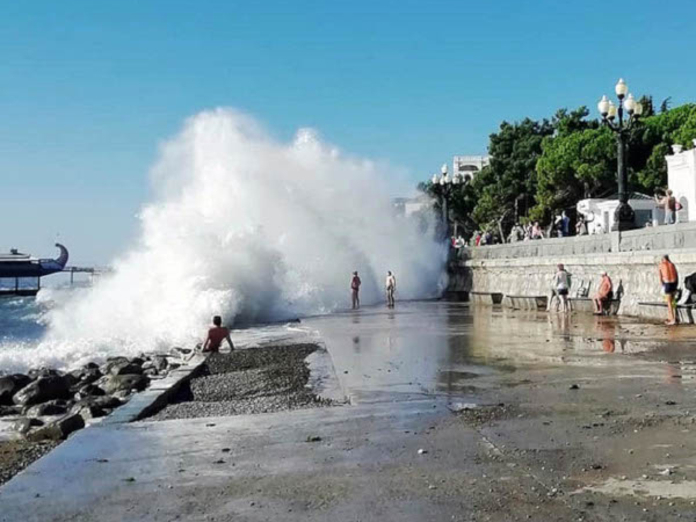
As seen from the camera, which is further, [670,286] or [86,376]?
[670,286]

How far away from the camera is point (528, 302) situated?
25219mm

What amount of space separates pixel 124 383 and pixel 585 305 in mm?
13841

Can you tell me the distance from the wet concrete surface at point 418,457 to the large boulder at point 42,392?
225 inches

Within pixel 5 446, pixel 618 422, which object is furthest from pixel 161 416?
pixel 618 422

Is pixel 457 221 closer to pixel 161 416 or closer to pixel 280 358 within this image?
pixel 280 358

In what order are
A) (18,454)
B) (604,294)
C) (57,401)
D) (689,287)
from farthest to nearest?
(604,294), (689,287), (57,401), (18,454)

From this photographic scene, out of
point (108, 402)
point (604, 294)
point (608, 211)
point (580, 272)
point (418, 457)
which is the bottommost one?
point (108, 402)

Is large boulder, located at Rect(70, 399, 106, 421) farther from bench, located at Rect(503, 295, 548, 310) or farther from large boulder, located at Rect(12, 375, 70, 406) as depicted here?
bench, located at Rect(503, 295, 548, 310)

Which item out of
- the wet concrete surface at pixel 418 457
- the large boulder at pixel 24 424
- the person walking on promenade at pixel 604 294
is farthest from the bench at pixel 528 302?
the large boulder at pixel 24 424

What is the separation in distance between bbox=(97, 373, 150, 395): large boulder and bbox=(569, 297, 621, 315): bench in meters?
12.4

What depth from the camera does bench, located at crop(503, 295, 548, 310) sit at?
80.9 ft

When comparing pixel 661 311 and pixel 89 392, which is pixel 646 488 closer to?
pixel 89 392

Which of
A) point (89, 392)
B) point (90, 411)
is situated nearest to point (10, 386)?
point (89, 392)

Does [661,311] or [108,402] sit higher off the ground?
[661,311]
